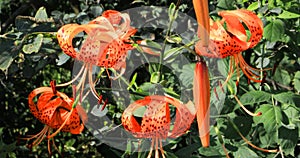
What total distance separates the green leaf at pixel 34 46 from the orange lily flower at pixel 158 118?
359mm

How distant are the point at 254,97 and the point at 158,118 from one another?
38 centimetres

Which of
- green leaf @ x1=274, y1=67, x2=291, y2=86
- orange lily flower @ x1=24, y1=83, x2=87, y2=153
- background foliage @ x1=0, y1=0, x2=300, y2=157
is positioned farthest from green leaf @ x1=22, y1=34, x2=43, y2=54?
green leaf @ x1=274, y1=67, x2=291, y2=86

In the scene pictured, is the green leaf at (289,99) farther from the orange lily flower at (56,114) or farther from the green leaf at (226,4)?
the orange lily flower at (56,114)

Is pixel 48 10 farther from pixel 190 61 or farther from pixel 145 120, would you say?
pixel 145 120

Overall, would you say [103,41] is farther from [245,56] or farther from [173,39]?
[245,56]

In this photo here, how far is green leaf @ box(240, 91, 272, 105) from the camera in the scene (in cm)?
162

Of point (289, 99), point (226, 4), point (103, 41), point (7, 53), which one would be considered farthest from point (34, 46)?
point (289, 99)

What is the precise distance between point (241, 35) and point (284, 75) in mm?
955

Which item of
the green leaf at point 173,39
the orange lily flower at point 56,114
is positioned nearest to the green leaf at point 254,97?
the green leaf at point 173,39

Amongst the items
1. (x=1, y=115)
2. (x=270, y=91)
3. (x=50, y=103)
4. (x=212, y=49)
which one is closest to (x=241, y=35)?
(x=212, y=49)

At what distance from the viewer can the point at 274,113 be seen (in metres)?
1.60

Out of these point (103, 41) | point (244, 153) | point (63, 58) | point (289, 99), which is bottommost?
point (244, 153)

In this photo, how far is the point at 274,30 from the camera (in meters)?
1.67

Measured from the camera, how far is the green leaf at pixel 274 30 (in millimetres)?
1662
